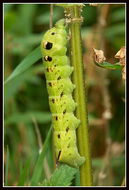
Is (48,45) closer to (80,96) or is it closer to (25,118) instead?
(80,96)

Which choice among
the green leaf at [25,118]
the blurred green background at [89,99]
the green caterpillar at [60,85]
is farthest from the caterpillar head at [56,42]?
the green leaf at [25,118]

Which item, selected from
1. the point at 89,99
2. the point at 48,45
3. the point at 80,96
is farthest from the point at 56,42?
the point at 89,99

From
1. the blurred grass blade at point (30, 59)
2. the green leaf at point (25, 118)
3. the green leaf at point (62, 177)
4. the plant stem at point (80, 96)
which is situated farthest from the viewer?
the green leaf at point (25, 118)

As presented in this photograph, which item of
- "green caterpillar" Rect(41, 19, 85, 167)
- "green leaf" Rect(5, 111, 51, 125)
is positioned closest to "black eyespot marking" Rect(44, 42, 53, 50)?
"green caterpillar" Rect(41, 19, 85, 167)

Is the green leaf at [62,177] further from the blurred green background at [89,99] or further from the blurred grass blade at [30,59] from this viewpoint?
the blurred green background at [89,99]

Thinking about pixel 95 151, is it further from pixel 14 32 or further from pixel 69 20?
pixel 69 20

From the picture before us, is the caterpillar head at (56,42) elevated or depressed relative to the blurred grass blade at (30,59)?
elevated
